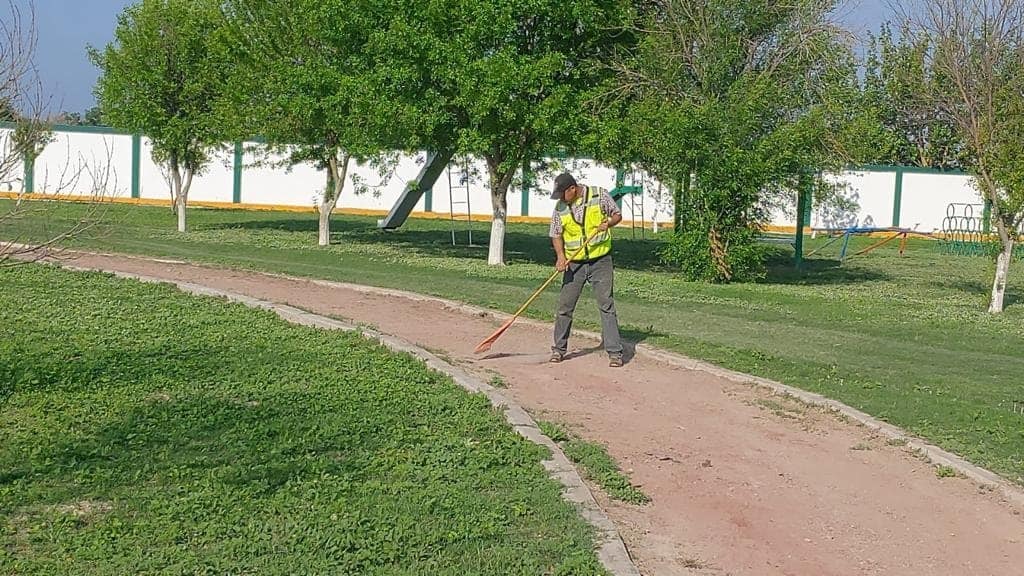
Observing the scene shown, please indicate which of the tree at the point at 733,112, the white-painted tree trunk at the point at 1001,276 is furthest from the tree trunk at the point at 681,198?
the white-painted tree trunk at the point at 1001,276

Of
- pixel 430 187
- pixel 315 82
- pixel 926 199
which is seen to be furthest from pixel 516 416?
pixel 926 199

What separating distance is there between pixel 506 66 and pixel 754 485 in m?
12.2

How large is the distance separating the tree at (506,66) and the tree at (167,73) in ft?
23.2

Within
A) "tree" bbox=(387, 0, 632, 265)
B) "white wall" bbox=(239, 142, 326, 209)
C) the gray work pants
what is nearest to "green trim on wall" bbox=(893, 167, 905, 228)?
"white wall" bbox=(239, 142, 326, 209)

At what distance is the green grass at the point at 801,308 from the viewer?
8.68 meters

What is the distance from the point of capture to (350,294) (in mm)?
14000

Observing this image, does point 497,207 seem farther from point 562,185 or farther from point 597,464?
point 597,464

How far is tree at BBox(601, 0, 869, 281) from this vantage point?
17.2 m

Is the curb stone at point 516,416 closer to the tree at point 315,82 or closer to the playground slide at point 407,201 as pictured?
the tree at point 315,82

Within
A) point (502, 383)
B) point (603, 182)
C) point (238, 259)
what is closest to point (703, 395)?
point (502, 383)

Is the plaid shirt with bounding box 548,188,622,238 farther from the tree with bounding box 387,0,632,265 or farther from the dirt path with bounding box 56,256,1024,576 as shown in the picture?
the tree with bounding box 387,0,632,265

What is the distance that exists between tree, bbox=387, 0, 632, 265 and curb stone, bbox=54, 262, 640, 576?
19.8ft

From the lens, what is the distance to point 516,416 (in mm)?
7332

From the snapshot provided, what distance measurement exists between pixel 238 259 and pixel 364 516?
13.7 meters
